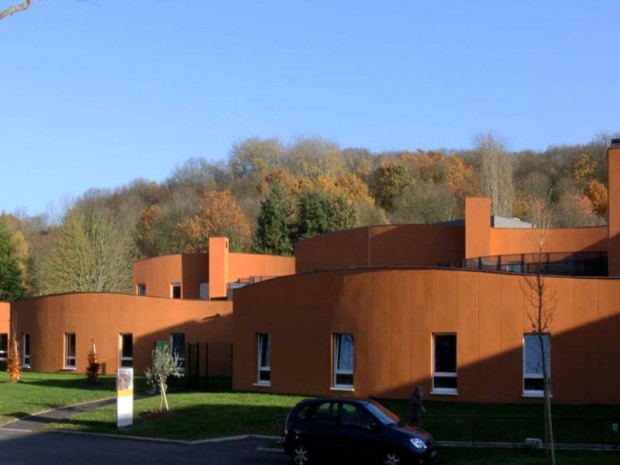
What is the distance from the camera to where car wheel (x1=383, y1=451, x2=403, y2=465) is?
1844 cm

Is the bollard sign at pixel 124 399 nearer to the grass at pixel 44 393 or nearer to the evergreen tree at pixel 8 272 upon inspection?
the grass at pixel 44 393

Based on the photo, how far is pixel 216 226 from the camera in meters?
81.3

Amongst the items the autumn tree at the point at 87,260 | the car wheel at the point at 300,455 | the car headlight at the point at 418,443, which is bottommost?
the car wheel at the point at 300,455

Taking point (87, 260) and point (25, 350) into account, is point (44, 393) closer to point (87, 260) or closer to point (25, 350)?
point (25, 350)

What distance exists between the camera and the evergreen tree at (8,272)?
7494 centimetres

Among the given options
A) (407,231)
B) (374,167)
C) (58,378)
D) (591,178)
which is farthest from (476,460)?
Result: (374,167)

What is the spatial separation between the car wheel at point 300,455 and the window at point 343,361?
958 cm

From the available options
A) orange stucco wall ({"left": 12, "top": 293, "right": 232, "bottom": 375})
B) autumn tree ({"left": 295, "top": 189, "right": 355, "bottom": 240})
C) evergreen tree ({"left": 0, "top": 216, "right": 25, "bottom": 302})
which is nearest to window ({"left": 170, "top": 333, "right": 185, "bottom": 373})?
orange stucco wall ({"left": 12, "top": 293, "right": 232, "bottom": 375})

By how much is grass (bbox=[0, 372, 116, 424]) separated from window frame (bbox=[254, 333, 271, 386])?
19.4 feet

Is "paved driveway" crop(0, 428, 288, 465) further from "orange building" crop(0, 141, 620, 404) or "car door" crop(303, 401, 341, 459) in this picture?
"orange building" crop(0, 141, 620, 404)

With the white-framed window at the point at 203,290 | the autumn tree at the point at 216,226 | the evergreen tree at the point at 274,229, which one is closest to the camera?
the white-framed window at the point at 203,290

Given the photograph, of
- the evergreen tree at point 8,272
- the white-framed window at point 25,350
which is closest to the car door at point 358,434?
the white-framed window at point 25,350

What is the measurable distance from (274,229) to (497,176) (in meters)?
21.8

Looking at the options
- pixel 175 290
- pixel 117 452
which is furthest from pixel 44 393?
pixel 175 290
